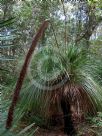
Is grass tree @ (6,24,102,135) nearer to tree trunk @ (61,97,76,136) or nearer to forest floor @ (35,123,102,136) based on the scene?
tree trunk @ (61,97,76,136)

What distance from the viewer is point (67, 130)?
486cm

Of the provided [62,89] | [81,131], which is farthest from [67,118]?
[62,89]

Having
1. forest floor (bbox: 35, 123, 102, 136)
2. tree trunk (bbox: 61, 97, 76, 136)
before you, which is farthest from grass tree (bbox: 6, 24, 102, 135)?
forest floor (bbox: 35, 123, 102, 136)

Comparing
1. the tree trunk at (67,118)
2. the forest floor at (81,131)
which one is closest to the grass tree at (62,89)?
the tree trunk at (67,118)

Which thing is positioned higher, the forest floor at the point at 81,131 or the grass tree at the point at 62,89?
the grass tree at the point at 62,89

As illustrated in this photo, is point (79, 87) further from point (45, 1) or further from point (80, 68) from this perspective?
point (45, 1)

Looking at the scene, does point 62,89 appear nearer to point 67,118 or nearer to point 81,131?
point 67,118

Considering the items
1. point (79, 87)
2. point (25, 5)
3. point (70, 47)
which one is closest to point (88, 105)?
point (79, 87)

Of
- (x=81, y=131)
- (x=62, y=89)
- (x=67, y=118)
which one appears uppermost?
(x=62, y=89)

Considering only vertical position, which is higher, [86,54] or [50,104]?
[86,54]

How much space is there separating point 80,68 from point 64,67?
28cm

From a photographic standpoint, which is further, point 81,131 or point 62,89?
point 81,131

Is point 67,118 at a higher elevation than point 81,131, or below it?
higher

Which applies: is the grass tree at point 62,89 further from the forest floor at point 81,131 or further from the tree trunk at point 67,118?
the forest floor at point 81,131
